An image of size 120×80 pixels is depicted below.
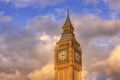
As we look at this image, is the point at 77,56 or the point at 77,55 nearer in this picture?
the point at 77,56

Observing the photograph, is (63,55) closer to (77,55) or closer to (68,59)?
(68,59)

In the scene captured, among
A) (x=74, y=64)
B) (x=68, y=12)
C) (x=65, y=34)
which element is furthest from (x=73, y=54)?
(x=68, y=12)

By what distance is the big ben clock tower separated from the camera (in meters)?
95.0

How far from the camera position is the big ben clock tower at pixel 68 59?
312ft

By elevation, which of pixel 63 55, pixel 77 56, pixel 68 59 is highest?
pixel 77 56

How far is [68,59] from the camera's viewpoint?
95.5 m

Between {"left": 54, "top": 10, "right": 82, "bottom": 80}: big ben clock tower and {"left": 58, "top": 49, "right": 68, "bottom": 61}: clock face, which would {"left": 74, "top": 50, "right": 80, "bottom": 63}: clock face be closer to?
{"left": 54, "top": 10, "right": 82, "bottom": 80}: big ben clock tower

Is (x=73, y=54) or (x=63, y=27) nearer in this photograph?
(x=73, y=54)

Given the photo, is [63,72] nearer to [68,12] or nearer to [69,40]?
[69,40]

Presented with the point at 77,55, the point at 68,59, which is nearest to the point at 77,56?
the point at 77,55

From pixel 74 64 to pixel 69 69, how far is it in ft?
8.59

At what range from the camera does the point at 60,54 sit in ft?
323

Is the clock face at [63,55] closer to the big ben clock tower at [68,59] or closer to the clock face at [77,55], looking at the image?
the big ben clock tower at [68,59]

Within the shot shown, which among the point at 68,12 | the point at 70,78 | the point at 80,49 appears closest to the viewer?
the point at 70,78
